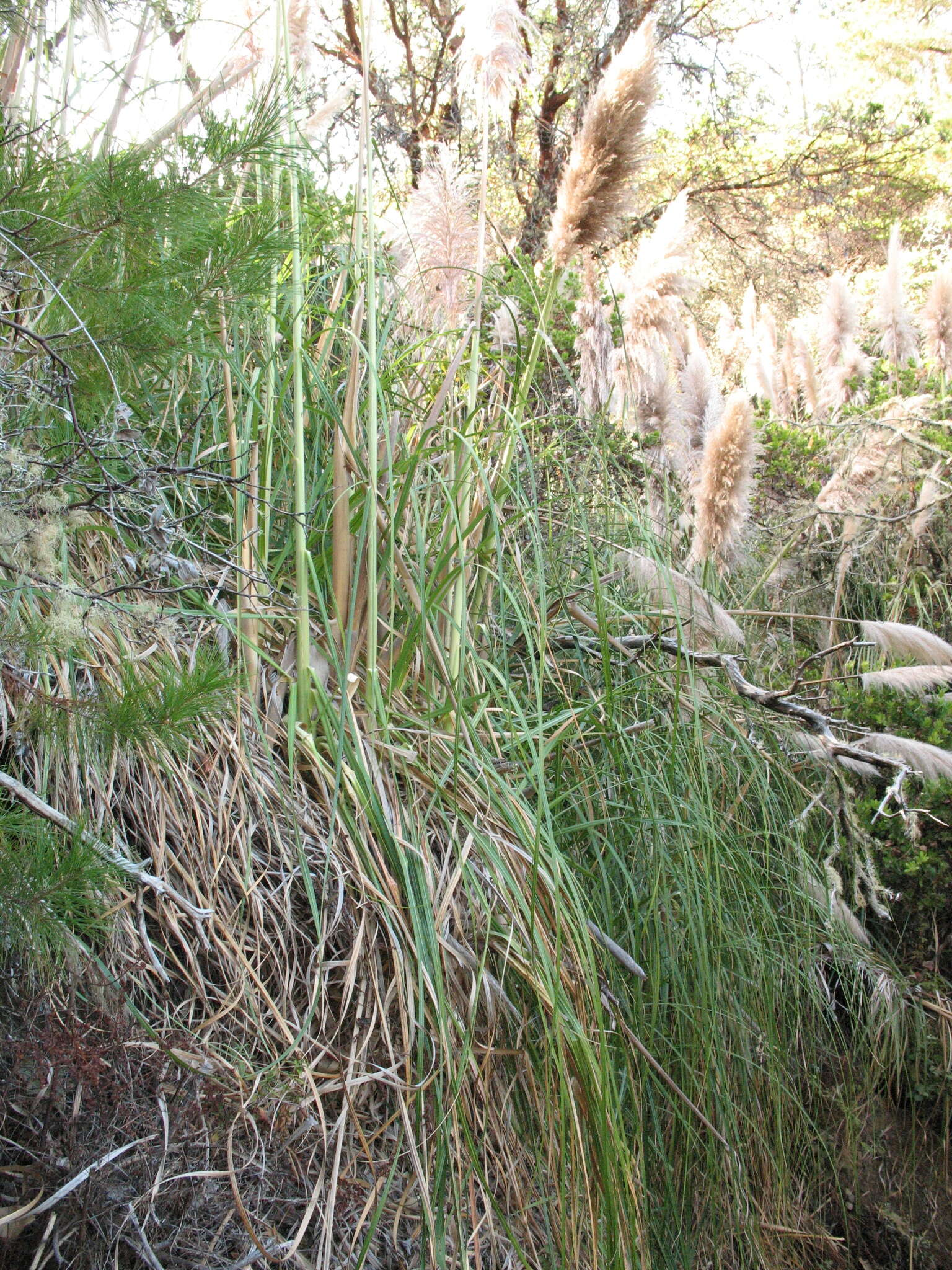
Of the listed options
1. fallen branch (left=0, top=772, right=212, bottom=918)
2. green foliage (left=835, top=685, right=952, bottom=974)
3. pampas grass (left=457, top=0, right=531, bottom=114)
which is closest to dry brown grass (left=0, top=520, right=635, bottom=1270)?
fallen branch (left=0, top=772, right=212, bottom=918)

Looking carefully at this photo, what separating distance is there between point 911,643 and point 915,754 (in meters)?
0.35

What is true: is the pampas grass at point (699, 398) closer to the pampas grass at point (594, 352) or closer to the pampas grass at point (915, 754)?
the pampas grass at point (594, 352)

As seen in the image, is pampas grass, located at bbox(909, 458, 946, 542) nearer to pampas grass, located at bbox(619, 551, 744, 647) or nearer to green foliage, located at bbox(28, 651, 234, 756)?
pampas grass, located at bbox(619, 551, 744, 647)

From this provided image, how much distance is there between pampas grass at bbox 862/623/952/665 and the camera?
232 cm

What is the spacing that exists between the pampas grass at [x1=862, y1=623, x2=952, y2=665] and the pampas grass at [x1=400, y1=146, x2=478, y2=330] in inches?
51.9

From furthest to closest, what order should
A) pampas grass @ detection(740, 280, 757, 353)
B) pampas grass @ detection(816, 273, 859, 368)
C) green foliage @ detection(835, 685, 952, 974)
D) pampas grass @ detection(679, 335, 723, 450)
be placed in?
pampas grass @ detection(740, 280, 757, 353) < pampas grass @ detection(816, 273, 859, 368) < pampas grass @ detection(679, 335, 723, 450) < green foliage @ detection(835, 685, 952, 974)

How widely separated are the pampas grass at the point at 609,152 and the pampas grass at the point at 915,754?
4.38 feet

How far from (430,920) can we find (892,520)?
2.53 metres

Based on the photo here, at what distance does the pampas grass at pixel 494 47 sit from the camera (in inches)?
81.7

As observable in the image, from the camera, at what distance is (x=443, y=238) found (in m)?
2.22

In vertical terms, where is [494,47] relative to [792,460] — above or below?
above

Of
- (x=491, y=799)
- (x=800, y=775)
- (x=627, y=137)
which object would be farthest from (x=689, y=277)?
(x=491, y=799)

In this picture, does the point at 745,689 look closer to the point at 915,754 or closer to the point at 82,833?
the point at 915,754

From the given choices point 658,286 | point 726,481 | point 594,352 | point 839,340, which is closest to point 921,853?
point 726,481
